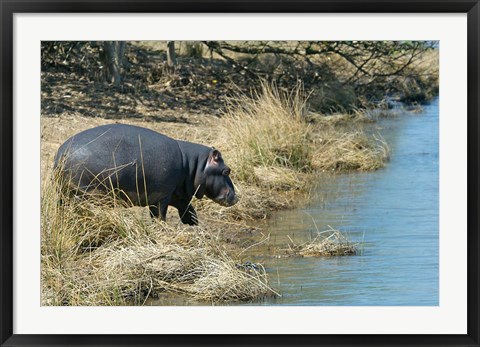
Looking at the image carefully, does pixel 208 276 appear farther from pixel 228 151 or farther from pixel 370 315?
pixel 228 151

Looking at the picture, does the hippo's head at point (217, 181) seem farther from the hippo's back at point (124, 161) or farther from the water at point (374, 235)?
the water at point (374, 235)

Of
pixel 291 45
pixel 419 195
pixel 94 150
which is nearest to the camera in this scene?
pixel 94 150

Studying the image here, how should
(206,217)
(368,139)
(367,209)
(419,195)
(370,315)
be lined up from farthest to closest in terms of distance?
(368,139), (419,195), (367,209), (206,217), (370,315)

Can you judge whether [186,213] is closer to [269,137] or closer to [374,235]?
[374,235]

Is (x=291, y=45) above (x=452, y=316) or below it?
above

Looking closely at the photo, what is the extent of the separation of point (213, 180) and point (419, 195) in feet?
13.8

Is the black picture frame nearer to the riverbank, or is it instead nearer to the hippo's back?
the riverbank

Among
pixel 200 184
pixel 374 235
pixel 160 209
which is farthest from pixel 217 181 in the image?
pixel 374 235

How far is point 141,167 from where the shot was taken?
9.37 m

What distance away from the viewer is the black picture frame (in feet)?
20.8

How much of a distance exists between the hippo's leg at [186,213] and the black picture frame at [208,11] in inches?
144

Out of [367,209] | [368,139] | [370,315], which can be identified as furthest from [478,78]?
[368,139]

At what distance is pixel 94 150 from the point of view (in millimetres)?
9164

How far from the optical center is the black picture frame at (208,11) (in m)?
6.35
